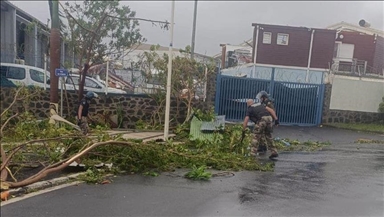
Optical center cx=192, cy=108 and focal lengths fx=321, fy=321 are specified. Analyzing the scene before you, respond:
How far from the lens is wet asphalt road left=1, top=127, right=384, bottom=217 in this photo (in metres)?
4.45

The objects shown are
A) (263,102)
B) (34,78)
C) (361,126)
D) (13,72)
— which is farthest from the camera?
(361,126)

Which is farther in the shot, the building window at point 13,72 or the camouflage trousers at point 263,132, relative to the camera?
the camouflage trousers at point 263,132

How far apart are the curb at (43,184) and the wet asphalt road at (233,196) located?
29 centimetres

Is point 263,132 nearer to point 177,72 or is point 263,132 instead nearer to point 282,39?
point 177,72

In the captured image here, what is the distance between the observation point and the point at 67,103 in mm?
11078

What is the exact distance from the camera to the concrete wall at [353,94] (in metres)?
13.8

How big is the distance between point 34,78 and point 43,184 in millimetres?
2151

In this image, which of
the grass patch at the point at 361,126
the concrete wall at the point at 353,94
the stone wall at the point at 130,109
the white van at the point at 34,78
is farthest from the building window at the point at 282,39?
the white van at the point at 34,78

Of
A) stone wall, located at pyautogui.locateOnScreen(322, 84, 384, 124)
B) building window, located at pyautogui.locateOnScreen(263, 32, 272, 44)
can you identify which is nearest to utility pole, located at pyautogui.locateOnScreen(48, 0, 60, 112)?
stone wall, located at pyautogui.locateOnScreen(322, 84, 384, 124)

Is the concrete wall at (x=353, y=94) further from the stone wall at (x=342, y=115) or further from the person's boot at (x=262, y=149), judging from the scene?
the person's boot at (x=262, y=149)

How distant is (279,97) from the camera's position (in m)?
14.6

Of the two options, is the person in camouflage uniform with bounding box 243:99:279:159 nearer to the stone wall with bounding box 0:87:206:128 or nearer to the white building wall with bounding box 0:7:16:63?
the stone wall with bounding box 0:87:206:128

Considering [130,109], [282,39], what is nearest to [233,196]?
[130,109]

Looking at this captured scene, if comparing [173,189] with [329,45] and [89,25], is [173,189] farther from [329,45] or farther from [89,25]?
[329,45]
